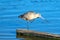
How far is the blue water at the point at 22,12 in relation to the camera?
391 cm

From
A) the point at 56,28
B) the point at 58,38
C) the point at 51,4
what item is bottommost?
the point at 58,38

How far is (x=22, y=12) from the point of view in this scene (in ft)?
16.7

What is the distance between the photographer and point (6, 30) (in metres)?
3.99

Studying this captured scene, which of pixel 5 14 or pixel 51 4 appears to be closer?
pixel 5 14

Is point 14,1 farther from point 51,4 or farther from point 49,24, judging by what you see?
point 49,24

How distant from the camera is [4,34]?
3779 mm

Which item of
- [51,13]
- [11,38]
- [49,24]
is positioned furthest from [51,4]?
[11,38]

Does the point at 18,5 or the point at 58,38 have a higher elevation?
the point at 18,5

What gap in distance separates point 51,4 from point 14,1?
3.30 ft

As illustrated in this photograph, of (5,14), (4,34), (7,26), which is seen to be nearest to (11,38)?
(4,34)

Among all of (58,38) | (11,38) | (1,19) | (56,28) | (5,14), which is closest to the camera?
(58,38)

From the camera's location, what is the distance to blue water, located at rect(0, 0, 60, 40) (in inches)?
154

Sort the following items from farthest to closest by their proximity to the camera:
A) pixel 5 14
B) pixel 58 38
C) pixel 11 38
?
pixel 5 14
pixel 11 38
pixel 58 38

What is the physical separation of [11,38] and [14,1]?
244 cm
